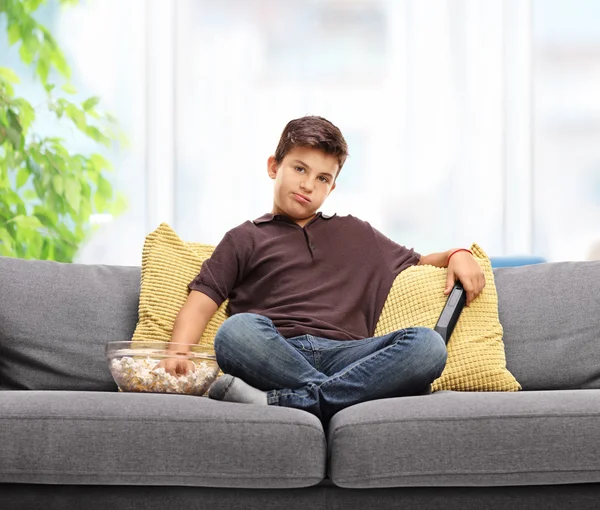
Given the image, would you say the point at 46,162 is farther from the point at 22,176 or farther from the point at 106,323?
the point at 106,323

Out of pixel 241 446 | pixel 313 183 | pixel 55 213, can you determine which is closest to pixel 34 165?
pixel 55 213

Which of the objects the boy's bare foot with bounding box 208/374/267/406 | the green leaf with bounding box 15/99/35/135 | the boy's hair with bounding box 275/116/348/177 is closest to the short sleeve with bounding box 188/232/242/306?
the boy's hair with bounding box 275/116/348/177

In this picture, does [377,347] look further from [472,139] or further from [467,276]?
[472,139]

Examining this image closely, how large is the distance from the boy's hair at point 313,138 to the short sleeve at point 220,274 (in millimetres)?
306

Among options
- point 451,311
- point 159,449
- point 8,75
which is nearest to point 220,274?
point 451,311

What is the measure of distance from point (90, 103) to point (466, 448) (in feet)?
7.86

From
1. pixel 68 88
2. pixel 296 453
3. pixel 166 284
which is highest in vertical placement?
pixel 68 88

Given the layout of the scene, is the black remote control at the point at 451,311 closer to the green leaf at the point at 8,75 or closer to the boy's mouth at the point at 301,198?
the boy's mouth at the point at 301,198

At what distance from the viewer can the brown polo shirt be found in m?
2.01

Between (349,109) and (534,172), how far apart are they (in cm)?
79

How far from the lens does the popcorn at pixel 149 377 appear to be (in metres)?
1.75

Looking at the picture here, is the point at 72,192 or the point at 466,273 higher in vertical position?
the point at 72,192

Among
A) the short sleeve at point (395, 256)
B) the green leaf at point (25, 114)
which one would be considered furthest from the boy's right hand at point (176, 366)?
the green leaf at point (25, 114)

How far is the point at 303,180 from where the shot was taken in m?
2.17
